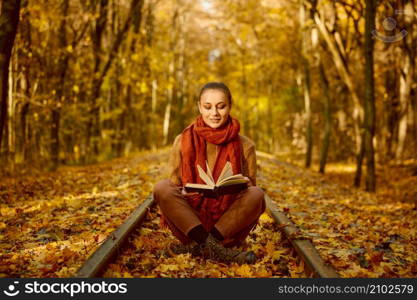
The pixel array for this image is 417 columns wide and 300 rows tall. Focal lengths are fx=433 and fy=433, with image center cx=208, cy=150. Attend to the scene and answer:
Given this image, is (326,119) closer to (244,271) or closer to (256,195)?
(256,195)

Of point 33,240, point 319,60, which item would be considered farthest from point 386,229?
point 319,60

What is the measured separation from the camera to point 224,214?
12.6 ft

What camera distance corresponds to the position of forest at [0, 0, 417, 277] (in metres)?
10.3

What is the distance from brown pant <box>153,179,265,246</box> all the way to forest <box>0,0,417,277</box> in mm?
1022

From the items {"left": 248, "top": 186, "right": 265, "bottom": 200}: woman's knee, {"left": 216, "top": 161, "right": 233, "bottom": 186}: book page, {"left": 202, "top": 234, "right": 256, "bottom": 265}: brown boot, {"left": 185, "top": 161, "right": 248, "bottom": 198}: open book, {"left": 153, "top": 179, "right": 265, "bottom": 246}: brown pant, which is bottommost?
{"left": 202, "top": 234, "right": 256, "bottom": 265}: brown boot

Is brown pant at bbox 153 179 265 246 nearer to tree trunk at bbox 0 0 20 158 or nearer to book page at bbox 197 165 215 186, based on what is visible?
book page at bbox 197 165 215 186

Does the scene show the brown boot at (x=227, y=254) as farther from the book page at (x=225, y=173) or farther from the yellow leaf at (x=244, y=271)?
the book page at (x=225, y=173)

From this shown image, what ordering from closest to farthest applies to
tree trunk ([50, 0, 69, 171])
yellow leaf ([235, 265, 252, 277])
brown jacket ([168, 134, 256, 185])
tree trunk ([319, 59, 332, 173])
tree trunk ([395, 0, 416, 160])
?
yellow leaf ([235, 265, 252, 277]), brown jacket ([168, 134, 256, 185]), tree trunk ([50, 0, 69, 171]), tree trunk ([395, 0, 416, 160]), tree trunk ([319, 59, 332, 173])

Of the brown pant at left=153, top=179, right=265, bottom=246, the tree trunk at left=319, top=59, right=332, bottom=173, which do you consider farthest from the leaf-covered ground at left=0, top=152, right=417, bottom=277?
the tree trunk at left=319, top=59, right=332, bottom=173

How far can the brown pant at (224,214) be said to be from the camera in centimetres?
376

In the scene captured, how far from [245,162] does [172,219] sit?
0.83 m

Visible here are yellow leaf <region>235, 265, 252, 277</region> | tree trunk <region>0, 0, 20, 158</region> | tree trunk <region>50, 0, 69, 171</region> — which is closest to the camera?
yellow leaf <region>235, 265, 252, 277</region>

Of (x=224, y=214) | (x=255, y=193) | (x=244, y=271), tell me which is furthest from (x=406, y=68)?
(x=244, y=271)


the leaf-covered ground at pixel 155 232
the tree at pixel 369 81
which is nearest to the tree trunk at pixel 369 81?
the tree at pixel 369 81
